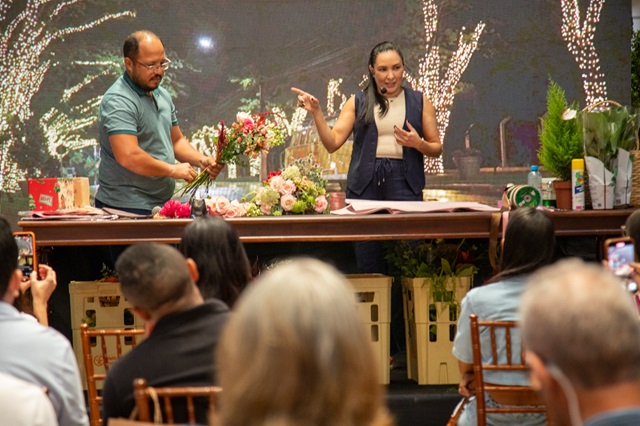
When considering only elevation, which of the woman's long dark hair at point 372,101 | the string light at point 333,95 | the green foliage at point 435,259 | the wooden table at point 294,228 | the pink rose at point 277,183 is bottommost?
the green foliage at point 435,259

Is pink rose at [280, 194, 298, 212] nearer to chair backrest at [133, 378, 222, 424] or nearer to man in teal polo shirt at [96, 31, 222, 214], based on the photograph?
man in teal polo shirt at [96, 31, 222, 214]

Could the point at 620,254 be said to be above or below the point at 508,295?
above

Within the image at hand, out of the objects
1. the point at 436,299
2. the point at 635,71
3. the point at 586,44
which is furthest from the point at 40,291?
the point at 635,71

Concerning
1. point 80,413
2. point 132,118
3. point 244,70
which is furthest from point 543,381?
point 244,70

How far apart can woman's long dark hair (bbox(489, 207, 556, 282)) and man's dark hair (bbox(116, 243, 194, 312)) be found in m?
1.13

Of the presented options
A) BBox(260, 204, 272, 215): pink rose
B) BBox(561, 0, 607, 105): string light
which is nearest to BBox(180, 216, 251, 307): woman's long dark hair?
BBox(260, 204, 272, 215): pink rose

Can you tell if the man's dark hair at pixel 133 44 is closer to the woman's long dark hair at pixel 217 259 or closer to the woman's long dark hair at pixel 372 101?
the woman's long dark hair at pixel 372 101

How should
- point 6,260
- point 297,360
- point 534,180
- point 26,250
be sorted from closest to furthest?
→ point 297,360
point 6,260
point 26,250
point 534,180

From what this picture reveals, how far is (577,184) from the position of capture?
4.23 meters

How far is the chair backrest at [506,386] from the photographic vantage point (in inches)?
107

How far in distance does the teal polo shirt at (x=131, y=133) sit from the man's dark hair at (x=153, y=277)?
2419 millimetres

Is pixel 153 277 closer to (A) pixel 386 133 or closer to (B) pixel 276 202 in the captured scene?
(B) pixel 276 202

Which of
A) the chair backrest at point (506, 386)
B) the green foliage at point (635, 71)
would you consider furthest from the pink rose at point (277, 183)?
the green foliage at point (635, 71)

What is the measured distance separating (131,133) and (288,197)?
0.97 meters
